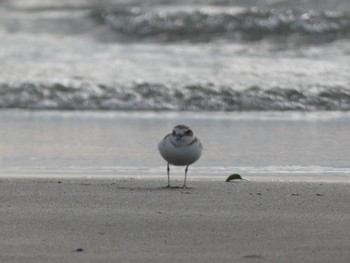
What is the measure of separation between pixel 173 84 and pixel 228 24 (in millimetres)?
6206

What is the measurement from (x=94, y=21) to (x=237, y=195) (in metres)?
14.2

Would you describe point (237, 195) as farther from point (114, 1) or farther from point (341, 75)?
point (114, 1)

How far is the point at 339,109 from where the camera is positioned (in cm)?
1207

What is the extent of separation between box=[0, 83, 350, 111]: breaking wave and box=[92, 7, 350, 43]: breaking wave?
539 centimetres

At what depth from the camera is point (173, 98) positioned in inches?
499

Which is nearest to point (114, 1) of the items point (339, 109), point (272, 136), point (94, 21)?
point (94, 21)

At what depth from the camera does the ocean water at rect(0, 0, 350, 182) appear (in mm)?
8633

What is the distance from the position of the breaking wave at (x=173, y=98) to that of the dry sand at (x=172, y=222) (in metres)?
5.31

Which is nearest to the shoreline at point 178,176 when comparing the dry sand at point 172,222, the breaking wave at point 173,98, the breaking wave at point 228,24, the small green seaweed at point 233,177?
the small green seaweed at point 233,177

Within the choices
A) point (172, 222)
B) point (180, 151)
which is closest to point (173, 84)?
point (180, 151)

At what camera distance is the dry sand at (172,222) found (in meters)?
4.86

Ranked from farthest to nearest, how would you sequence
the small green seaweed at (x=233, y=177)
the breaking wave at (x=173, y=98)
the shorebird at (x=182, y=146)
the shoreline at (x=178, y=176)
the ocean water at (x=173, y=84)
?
the breaking wave at (x=173, y=98) < the ocean water at (x=173, y=84) < the shoreline at (x=178, y=176) < the small green seaweed at (x=233, y=177) < the shorebird at (x=182, y=146)

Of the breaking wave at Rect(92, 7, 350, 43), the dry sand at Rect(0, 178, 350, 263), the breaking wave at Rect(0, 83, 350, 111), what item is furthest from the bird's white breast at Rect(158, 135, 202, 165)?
the breaking wave at Rect(92, 7, 350, 43)

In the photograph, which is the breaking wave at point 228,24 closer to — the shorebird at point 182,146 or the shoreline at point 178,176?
the shoreline at point 178,176
